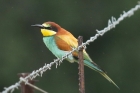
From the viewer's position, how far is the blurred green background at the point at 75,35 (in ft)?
33.3

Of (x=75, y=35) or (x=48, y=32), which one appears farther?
(x=75, y=35)

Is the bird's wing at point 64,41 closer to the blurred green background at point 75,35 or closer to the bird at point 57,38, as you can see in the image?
the bird at point 57,38

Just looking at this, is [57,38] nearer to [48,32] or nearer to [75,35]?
[48,32]

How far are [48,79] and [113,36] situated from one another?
1517mm

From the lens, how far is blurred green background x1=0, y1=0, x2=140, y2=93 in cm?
1016

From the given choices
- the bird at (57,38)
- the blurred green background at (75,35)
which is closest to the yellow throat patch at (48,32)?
the bird at (57,38)

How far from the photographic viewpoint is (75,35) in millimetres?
10078

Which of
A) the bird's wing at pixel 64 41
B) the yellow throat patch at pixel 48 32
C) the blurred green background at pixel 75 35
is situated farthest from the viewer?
the blurred green background at pixel 75 35

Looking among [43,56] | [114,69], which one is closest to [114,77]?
[114,69]

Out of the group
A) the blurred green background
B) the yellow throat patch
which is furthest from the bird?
the blurred green background

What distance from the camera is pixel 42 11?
1092 centimetres

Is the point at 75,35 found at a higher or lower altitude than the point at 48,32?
higher

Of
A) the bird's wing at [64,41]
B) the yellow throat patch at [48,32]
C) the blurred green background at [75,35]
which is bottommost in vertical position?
the bird's wing at [64,41]

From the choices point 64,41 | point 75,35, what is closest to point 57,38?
point 64,41
